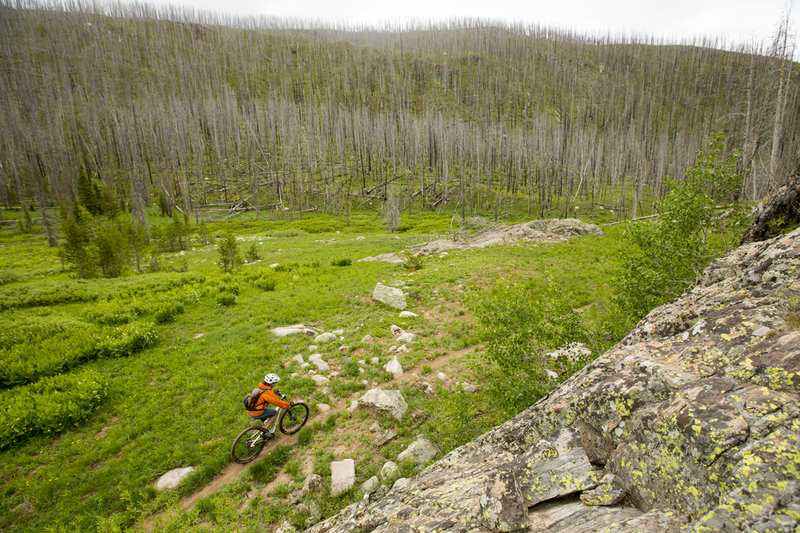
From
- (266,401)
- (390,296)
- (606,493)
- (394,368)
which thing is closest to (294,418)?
(266,401)

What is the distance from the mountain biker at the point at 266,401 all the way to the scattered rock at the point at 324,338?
5.16m

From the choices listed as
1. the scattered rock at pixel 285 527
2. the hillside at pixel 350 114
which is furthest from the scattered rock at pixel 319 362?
the hillside at pixel 350 114

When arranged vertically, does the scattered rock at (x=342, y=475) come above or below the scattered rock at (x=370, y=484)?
below

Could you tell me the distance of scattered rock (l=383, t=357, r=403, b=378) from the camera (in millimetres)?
12258

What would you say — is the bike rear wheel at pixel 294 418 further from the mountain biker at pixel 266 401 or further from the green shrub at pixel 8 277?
the green shrub at pixel 8 277

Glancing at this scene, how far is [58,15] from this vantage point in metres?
143

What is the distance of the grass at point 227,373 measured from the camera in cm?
795

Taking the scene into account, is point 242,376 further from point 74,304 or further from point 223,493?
point 74,304

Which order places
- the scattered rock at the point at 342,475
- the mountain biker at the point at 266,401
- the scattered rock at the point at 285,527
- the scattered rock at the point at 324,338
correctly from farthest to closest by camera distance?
the scattered rock at the point at 324,338 → the mountain biker at the point at 266,401 → the scattered rock at the point at 342,475 → the scattered rock at the point at 285,527

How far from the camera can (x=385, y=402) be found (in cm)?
1020

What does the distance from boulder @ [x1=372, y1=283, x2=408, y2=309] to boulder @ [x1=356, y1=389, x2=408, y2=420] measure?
771 centimetres

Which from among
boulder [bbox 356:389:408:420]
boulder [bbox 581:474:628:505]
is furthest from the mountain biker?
boulder [bbox 581:474:628:505]

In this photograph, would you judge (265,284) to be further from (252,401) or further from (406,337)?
(252,401)

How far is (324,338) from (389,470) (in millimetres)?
7679
